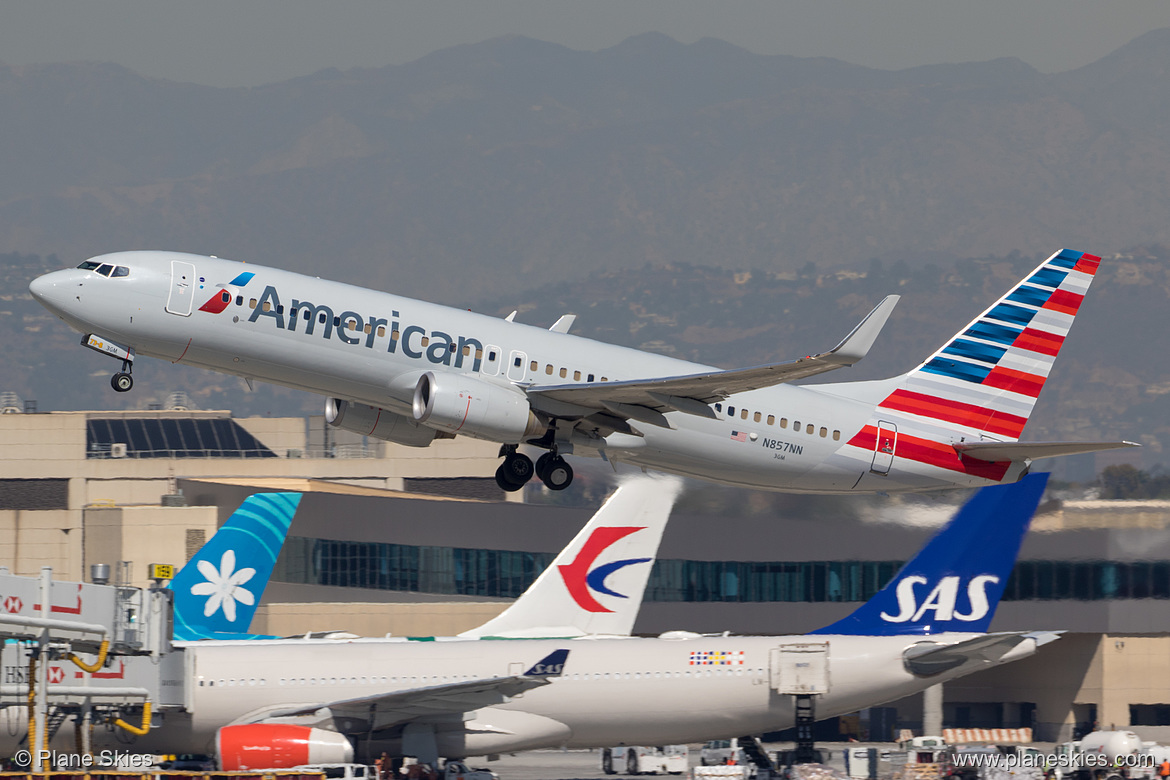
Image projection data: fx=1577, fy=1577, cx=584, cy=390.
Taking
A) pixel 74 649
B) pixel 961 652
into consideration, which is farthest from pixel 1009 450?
pixel 74 649

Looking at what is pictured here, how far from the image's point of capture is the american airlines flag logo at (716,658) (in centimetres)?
3669

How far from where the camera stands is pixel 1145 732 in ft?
193

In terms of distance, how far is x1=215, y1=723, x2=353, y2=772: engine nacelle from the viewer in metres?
32.3

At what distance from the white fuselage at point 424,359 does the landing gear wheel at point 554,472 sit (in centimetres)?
61

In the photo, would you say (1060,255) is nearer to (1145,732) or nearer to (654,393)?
(654,393)

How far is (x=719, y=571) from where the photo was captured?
2425 inches

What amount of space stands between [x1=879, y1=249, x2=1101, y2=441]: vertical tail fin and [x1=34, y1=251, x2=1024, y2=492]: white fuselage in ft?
4.41

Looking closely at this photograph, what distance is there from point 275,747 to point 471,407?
831cm

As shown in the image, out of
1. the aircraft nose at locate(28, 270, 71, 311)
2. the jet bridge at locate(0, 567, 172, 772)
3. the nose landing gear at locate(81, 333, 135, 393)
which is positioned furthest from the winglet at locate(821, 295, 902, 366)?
the aircraft nose at locate(28, 270, 71, 311)

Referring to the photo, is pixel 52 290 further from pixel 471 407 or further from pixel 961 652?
pixel 961 652

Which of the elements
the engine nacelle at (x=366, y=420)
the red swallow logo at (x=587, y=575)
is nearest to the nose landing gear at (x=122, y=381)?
the engine nacelle at (x=366, y=420)

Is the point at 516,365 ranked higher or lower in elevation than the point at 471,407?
higher

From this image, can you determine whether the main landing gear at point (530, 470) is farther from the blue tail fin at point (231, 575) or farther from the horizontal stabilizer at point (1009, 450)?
the horizontal stabilizer at point (1009, 450)

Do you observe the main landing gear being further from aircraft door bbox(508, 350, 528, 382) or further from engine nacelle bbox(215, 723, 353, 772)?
engine nacelle bbox(215, 723, 353, 772)
